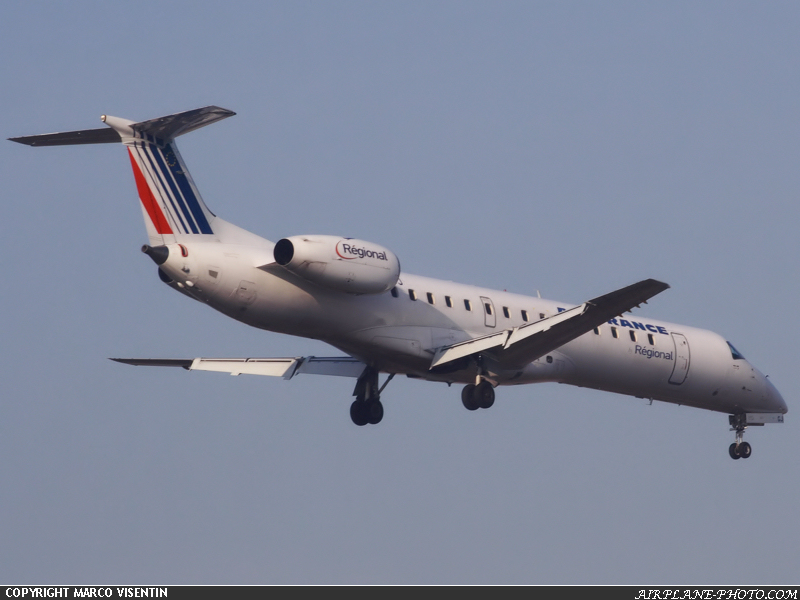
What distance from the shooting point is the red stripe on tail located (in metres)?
23.5

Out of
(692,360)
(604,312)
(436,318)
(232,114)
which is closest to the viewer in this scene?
(232,114)

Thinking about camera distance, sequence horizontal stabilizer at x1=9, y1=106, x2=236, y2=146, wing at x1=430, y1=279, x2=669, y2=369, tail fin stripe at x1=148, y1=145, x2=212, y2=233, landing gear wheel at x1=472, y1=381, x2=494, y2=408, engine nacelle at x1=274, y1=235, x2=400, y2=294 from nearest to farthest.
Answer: horizontal stabilizer at x1=9, y1=106, x2=236, y2=146
engine nacelle at x1=274, y1=235, x2=400, y2=294
tail fin stripe at x1=148, y1=145, x2=212, y2=233
wing at x1=430, y1=279, x2=669, y2=369
landing gear wheel at x1=472, y1=381, x2=494, y2=408

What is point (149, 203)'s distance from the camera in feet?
77.3

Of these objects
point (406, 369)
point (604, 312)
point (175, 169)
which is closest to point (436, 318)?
point (406, 369)

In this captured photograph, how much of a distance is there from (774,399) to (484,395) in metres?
9.85

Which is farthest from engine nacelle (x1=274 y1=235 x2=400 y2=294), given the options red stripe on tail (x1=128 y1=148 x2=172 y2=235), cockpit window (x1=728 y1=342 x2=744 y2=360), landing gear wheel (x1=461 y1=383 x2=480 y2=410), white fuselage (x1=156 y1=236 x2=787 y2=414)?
cockpit window (x1=728 y1=342 x2=744 y2=360)

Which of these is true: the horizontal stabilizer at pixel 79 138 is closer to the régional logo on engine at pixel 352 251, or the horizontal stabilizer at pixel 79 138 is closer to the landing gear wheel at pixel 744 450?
the régional logo on engine at pixel 352 251

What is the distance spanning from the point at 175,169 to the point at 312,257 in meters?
3.10

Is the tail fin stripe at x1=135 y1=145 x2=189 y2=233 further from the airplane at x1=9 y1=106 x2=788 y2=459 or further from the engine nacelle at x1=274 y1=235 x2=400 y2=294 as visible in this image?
the engine nacelle at x1=274 y1=235 x2=400 y2=294

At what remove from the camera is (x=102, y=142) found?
2373 centimetres

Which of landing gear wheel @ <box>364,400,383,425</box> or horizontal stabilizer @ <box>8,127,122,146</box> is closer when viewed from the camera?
horizontal stabilizer @ <box>8,127,122,146</box>

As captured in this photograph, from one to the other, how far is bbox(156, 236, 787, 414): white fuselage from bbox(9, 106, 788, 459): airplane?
28mm

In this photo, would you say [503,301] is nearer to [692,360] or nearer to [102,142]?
[692,360]

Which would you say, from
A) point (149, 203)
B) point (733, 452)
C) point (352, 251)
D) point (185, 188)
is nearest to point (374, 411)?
point (352, 251)
